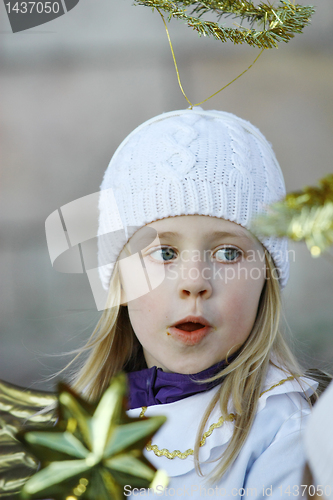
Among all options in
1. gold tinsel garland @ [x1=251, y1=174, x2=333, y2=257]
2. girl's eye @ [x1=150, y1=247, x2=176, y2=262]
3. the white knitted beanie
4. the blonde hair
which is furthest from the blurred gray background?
gold tinsel garland @ [x1=251, y1=174, x2=333, y2=257]

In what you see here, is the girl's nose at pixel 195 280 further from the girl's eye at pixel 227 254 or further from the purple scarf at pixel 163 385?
the purple scarf at pixel 163 385

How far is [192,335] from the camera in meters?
0.63

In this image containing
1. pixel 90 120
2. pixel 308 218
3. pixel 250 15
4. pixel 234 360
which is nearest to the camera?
pixel 308 218

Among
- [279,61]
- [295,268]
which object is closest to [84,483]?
[295,268]

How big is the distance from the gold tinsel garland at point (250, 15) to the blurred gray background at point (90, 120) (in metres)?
0.39

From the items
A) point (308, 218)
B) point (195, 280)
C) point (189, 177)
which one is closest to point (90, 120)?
point (189, 177)

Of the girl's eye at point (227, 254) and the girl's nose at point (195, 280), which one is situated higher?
the girl's eye at point (227, 254)

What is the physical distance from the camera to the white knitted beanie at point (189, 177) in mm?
659

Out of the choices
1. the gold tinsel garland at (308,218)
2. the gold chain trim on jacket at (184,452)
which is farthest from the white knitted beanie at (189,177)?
the gold tinsel garland at (308,218)

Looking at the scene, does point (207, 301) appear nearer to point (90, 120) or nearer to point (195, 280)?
point (195, 280)

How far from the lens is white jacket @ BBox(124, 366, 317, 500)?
1.88ft

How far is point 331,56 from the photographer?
3.40 ft

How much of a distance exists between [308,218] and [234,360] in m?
0.51

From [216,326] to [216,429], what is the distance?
14 cm
